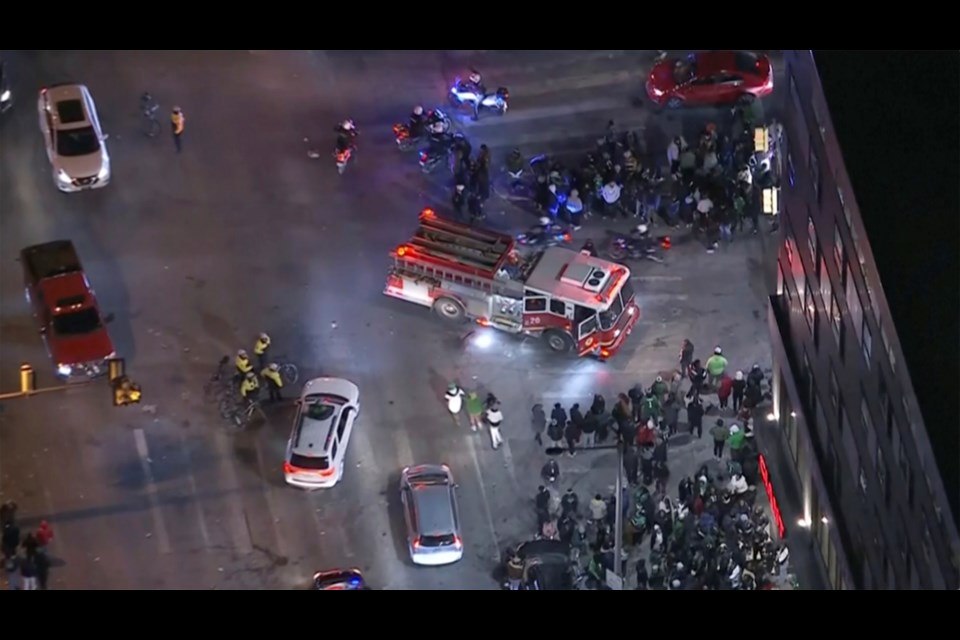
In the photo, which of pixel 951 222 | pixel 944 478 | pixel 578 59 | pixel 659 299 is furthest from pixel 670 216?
pixel 944 478

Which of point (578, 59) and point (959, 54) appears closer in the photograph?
point (959, 54)

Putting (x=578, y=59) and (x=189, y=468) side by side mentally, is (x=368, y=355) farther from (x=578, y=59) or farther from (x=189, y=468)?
(x=578, y=59)

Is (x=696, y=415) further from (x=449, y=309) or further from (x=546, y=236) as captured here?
(x=546, y=236)

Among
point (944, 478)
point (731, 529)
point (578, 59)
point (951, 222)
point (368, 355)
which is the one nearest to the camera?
point (944, 478)

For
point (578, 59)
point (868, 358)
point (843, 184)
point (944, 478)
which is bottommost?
point (944, 478)

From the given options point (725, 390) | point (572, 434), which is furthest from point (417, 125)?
point (725, 390)

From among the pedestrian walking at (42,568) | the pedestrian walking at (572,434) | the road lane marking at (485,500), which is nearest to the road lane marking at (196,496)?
the pedestrian walking at (42,568)
